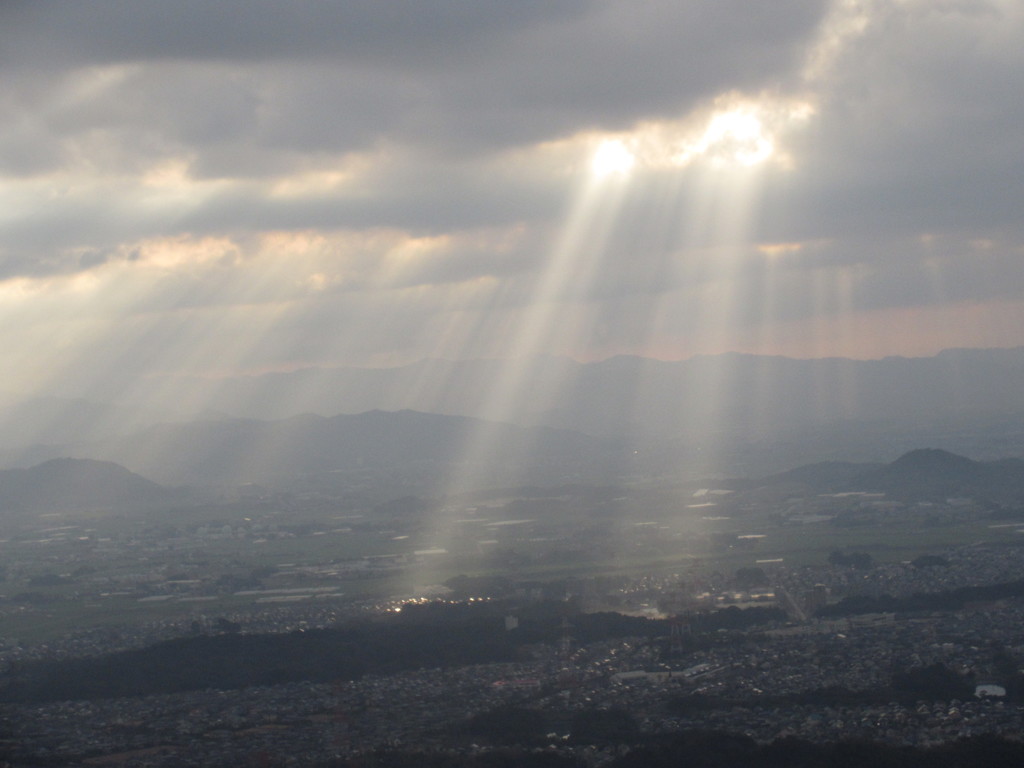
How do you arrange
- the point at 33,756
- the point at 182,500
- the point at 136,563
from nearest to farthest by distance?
the point at 33,756 → the point at 136,563 → the point at 182,500

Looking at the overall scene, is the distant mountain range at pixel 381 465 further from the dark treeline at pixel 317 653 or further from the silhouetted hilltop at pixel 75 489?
the dark treeline at pixel 317 653

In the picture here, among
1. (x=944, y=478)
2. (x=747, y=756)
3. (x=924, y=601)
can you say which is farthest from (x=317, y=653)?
(x=944, y=478)

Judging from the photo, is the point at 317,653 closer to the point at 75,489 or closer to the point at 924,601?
the point at 924,601

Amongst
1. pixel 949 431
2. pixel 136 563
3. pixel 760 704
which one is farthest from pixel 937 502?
pixel 949 431

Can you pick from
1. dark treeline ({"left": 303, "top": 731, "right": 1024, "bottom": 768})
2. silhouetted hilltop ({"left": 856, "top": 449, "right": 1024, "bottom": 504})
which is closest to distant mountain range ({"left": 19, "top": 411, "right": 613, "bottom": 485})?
silhouetted hilltop ({"left": 856, "top": 449, "right": 1024, "bottom": 504})

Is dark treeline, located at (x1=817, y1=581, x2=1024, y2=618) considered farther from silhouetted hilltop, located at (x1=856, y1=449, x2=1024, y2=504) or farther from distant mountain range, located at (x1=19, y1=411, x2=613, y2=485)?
distant mountain range, located at (x1=19, y1=411, x2=613, y2=485)

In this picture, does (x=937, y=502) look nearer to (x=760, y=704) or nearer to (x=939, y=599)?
(x=939, y=599)

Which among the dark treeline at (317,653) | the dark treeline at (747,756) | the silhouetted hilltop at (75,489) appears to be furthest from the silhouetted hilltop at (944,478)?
the silhouetted hilltop at (75,489)
